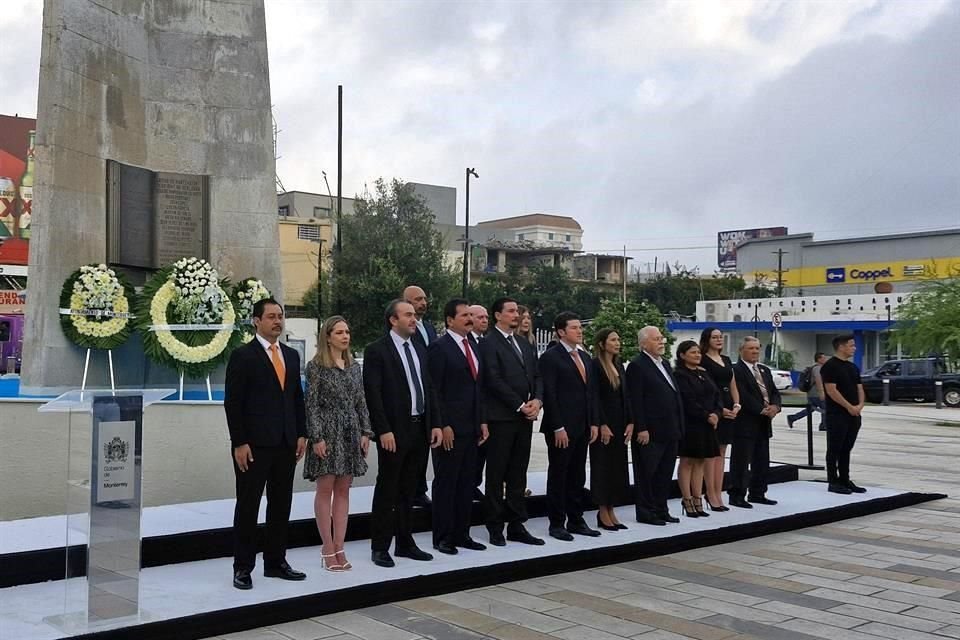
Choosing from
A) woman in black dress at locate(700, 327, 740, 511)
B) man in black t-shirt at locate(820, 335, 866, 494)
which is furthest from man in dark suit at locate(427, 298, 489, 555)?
man in black t-shirt at locate(820, 335, 866, 494)

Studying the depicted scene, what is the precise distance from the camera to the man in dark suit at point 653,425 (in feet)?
28.8

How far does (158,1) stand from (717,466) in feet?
25.1

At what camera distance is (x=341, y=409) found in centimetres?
673

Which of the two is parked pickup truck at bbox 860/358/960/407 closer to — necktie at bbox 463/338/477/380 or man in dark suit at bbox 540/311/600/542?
man in dark suit at bbox 540/311/600/542

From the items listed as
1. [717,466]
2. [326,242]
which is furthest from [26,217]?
[717,466]

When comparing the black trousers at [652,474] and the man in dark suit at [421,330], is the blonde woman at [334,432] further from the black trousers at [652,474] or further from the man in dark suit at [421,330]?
the black trousers at [652,474]

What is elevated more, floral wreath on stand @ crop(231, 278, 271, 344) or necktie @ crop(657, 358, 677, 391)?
floral wreath on stand @ crop(231, 278, 271, 344)

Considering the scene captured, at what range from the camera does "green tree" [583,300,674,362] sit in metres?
35.8

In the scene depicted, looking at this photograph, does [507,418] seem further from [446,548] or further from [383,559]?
[383,559]

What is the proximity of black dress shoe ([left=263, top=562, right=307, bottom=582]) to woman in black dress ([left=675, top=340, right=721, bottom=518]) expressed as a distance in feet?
13.1

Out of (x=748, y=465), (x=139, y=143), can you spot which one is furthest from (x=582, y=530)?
(x=139, y=143)

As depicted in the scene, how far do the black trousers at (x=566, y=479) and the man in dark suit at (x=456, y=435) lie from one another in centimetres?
84

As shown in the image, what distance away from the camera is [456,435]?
7430mm

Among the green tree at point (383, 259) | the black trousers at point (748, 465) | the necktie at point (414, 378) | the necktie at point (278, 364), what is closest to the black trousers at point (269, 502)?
the necktie at point (278, 364)
